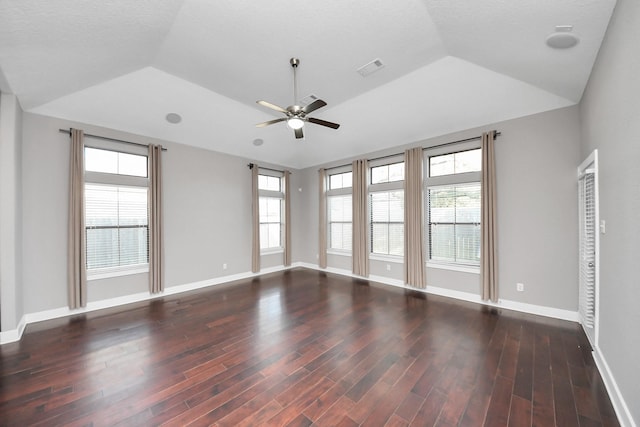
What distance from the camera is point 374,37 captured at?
279cm

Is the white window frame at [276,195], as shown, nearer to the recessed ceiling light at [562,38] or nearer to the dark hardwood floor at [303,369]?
the dark hardwood floor at [303,369]

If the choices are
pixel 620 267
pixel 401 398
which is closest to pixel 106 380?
pixel 401 398

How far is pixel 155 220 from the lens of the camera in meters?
4.69

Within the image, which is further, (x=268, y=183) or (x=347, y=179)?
(x=268, y=183)

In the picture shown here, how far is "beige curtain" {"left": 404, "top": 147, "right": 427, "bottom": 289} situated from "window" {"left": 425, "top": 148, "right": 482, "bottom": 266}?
175 mm

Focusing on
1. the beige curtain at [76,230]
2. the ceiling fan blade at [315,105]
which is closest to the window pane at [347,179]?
the ceiling fan blade at [315,105]

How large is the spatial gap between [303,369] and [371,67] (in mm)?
3684

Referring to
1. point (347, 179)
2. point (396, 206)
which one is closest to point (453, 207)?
point (396, 206)

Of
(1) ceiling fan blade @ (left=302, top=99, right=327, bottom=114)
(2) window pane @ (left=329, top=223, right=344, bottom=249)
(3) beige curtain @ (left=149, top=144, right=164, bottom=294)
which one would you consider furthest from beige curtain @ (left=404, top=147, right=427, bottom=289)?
(3) beige curtain @ (left=149, top=144, right=164, bottom=294)

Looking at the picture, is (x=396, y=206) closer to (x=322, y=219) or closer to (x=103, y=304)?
(x=322, y=219)

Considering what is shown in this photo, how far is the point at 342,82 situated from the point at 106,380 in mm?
4398

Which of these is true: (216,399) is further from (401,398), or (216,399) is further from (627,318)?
(627,318)

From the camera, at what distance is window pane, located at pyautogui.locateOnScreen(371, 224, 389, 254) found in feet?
19.1

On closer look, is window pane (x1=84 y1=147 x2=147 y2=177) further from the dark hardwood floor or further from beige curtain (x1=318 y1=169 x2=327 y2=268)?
beige curtain (x1=318 y1=169 x2=327 y2=268)
